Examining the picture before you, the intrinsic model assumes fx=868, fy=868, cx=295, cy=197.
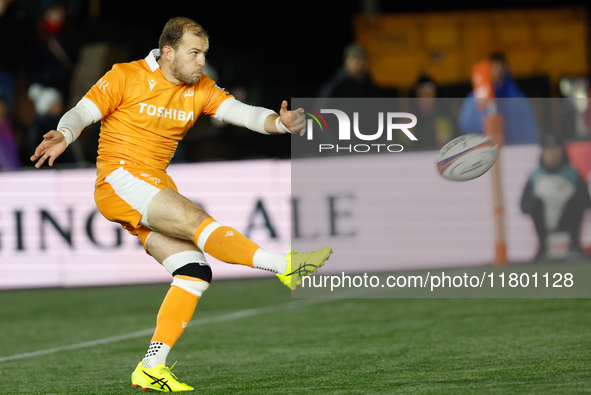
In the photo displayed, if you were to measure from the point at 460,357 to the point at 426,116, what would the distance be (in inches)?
231

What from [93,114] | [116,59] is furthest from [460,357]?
[116,59]

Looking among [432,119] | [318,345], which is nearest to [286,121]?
[318,345]

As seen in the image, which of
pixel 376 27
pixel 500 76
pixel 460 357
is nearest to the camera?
pixel 460 357

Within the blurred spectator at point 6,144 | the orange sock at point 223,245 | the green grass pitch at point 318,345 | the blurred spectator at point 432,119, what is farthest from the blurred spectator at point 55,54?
the orange sock at point 223,245

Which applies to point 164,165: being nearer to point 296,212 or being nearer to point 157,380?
point 157,380

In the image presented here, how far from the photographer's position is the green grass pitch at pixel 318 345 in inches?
176

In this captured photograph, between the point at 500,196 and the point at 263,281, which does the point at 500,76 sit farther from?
the point at 263,281

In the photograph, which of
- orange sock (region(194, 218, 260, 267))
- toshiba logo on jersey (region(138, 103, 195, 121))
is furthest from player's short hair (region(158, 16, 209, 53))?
orange sock (region(194, 218, 260, 267))

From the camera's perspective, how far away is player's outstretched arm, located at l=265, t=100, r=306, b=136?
15.5 feet

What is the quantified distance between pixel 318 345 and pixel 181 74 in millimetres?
2283

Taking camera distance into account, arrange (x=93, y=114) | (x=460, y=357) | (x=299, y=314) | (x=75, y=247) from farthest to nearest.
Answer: (x=75, y=247), (x=299, y=314), (x=460, y=357), (x=93, y=114)

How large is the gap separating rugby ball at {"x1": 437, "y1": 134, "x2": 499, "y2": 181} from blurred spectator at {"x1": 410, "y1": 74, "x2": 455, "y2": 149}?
12.8 ft

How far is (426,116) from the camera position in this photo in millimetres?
10641

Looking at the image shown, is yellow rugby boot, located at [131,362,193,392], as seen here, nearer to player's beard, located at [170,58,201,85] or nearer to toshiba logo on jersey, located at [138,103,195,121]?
toshiba logo on jersey, located at [138,103,195,121]
